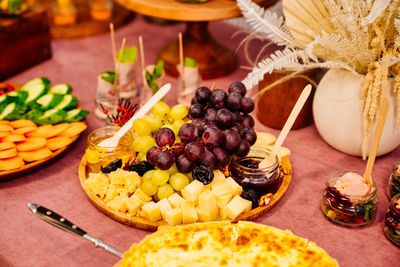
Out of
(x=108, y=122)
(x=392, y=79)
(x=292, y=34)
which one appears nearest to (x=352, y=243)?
(x=392, y=79)

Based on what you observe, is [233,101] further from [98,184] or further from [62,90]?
[62,90]

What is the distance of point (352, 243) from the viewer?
103cm

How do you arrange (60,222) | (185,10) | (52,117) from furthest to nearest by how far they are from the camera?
(185,10), (52,117), (60,222)

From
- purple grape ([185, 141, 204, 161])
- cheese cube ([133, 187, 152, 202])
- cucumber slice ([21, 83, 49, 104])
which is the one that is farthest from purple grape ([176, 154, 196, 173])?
cucumber slice ([21, 83, 49, 104])

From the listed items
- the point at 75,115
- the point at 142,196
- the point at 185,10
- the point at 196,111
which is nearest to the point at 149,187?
the point at 142,196

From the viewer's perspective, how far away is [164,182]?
1051 mm

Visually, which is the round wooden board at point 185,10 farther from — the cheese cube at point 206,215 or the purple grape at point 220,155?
the cheese cube at point 206,215

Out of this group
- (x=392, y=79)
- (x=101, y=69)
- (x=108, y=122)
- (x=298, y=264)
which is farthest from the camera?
(x=101, y=69)

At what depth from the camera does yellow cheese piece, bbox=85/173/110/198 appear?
3.60 ft

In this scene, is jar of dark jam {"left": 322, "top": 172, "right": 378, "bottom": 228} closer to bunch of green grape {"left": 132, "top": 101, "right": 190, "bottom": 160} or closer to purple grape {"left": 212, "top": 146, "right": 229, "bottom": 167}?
purple grape {"left": 212, "top": 146, "right": 229, "bottom": 167}

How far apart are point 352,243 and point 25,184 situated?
2.91 ft

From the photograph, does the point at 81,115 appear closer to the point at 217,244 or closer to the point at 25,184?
the point at 25,184

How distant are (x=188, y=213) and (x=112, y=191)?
213 millimetres

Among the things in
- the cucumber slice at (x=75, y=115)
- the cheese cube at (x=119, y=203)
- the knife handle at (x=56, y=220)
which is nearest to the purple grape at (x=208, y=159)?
the cheese cube at (x=119, y=203)
